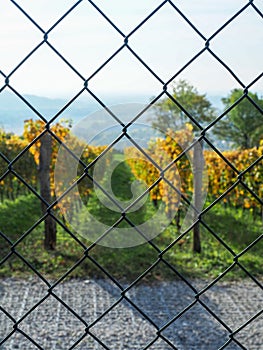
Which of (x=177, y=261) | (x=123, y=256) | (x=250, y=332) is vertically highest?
(x=123, y=256)

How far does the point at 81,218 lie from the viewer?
816 centimetres

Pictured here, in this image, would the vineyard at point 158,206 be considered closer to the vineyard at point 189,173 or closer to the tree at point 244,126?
the vineyard at point 189,173

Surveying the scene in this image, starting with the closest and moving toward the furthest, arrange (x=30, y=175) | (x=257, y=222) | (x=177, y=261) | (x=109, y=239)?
(x=177, y=261), (x=109, y=239), (x=257, y=222), (x=30, y=175)

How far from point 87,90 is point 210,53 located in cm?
21

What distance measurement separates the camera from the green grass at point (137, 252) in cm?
572

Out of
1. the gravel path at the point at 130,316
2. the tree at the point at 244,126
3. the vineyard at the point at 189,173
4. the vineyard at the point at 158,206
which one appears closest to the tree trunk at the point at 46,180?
the vineyard at the point at 158,206

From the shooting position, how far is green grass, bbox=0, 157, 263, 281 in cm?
572

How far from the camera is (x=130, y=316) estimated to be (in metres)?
4.51

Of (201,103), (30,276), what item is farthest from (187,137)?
(201,103)

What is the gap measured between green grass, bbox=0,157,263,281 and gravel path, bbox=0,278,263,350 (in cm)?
33

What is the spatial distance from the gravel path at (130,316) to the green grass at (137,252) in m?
0.33

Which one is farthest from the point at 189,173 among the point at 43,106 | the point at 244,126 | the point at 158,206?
the point at 244,126

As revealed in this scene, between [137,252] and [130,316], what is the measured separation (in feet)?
5.92

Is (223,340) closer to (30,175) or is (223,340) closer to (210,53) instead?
(210,53)
